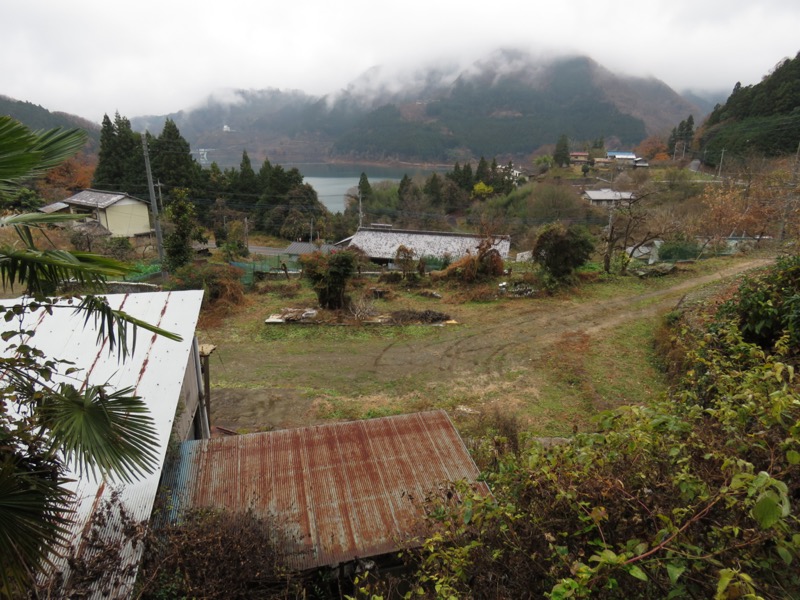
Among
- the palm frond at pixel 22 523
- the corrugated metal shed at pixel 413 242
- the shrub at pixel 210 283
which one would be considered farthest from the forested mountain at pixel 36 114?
the palm frond at pixel 22 523

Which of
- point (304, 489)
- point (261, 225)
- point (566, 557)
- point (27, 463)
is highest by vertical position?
point (27, 463)

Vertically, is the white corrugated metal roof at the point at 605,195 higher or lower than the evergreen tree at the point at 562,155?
lower

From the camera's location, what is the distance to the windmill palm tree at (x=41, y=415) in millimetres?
2025

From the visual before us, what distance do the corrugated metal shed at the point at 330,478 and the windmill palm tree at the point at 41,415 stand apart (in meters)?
1.67

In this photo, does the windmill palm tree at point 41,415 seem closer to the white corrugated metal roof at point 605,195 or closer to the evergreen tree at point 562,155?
the white corrugated metal roof at point 605,195

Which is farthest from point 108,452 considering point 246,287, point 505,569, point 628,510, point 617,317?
point 246,287

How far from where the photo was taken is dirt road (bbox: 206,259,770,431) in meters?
9.72

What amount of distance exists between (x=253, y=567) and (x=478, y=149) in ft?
371

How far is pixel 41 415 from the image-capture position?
7.97 feet

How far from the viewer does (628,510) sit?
2.25 meters

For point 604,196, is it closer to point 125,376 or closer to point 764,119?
point 764,119

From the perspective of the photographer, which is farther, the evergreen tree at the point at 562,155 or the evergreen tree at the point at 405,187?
the evergreen tree at the point at 562,155

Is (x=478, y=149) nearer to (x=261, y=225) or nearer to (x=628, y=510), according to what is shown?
(x=261, y=225)

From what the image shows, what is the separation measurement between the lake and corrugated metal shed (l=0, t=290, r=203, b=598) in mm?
73078
